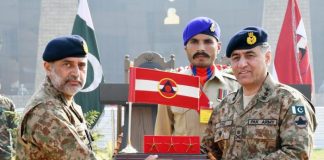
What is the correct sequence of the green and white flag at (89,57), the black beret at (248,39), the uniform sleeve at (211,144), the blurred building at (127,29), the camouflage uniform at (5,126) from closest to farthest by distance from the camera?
the black beret at (248,39), the uniform sleeve at (211,144), the camouflage uniform at (5,126), the green and white flag at (89,57), the blurred building at (127,29)

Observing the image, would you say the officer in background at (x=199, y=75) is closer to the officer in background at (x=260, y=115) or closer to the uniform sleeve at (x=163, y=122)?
the uniform sleeve at (x=163, y=122)

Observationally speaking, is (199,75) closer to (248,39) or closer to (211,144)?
(211,144)

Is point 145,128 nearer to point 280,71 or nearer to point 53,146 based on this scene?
point 53,146

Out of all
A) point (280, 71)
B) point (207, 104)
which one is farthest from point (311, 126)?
point (280, 71)

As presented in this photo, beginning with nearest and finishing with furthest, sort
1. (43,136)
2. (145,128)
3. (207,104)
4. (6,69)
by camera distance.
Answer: (43,136) → (207,104) → (145,128) → (6,69)

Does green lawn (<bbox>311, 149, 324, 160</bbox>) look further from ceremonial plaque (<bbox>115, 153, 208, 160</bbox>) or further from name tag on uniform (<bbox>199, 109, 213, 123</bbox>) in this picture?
ceremonial plaque (<bbox>115, 153, 208, 160</bbox>)

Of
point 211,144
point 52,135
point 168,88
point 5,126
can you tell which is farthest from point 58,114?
point 5,126

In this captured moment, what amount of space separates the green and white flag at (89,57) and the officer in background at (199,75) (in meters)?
6.87

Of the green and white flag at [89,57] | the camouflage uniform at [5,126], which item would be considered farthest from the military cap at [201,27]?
the green and white flag at [89,57]

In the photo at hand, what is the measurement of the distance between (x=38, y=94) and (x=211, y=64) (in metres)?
1.15

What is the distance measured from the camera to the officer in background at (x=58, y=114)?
10.2ft

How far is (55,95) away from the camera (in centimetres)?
325

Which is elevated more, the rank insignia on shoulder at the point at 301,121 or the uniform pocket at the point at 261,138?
the rank insignia on shoulder at the point at 301,121

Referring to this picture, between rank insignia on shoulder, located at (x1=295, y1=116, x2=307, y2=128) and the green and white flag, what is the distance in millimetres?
7879
